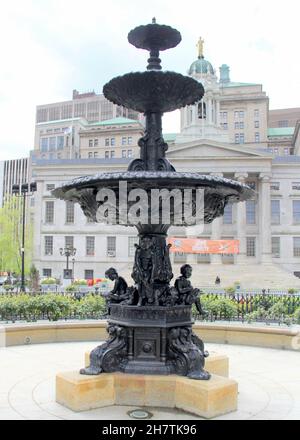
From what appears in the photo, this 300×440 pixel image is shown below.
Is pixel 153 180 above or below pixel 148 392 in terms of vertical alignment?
above

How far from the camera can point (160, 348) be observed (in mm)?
6684

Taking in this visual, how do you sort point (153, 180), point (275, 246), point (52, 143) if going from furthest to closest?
1. point (52, 143)
2. point (275, 246)
3. point (153, 180)

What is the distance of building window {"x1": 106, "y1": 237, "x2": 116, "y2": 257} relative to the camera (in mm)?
65250

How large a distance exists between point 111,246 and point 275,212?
944 inches

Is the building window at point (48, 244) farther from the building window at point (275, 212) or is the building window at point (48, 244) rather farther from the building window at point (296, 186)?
the building window at point (296, 186)

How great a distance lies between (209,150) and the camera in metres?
63.2

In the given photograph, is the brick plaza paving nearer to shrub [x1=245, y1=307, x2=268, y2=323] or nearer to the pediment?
shrub [x1=245, y1=307, x2=268, y2=323]

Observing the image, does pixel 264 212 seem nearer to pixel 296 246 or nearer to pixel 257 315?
pixel 296 246

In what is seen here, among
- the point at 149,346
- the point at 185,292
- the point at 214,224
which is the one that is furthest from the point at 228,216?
the point at 149,346

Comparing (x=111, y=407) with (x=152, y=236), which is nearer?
(x=111, y=407)

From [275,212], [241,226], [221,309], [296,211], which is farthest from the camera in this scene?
[275,212]

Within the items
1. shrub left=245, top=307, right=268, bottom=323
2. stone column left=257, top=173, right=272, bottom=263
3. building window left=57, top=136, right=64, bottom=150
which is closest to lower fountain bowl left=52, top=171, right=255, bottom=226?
shrub left=245, top=307, right=268, bottom=323

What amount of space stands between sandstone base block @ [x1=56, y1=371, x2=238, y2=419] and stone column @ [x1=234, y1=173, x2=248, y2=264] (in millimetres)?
56139
